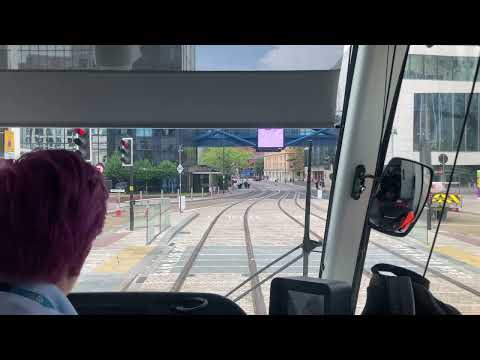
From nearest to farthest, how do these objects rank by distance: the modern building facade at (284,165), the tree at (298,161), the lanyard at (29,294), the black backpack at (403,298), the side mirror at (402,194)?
1. the lanyard at (29,294)
2. the black backpack at (403,298)
3. the side mirror at (402,194)
4. the tree at (298,161)
5. the modern building facade at (284,165)

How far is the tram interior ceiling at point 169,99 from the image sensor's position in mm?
2734

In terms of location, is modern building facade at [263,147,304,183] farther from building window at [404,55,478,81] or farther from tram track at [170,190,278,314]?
building window at [404,55,478,81]

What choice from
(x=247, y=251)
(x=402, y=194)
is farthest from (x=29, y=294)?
(x=247, y=251)

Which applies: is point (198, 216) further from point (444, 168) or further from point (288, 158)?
point (444, 168)

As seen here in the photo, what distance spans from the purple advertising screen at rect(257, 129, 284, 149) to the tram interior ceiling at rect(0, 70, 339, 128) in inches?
3.4

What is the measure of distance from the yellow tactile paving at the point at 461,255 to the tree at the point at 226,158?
4.81 feet

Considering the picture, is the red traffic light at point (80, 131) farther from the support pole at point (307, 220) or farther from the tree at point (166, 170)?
the support pole at point (307, 220)

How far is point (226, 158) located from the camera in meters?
3.36

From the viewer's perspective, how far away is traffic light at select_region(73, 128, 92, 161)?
2543 mm

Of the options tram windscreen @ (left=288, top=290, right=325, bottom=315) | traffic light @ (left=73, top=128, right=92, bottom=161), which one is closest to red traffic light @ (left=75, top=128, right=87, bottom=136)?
traffic light @ (left=73, top=128, right=92, bottom=161)

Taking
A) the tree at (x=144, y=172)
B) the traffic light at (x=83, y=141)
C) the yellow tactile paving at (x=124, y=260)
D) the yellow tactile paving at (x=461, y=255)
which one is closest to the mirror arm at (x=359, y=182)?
the yellow tactile paving at (x=461, y=255)

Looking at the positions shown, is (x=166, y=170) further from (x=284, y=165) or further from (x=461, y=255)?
(x=461, y=255)
